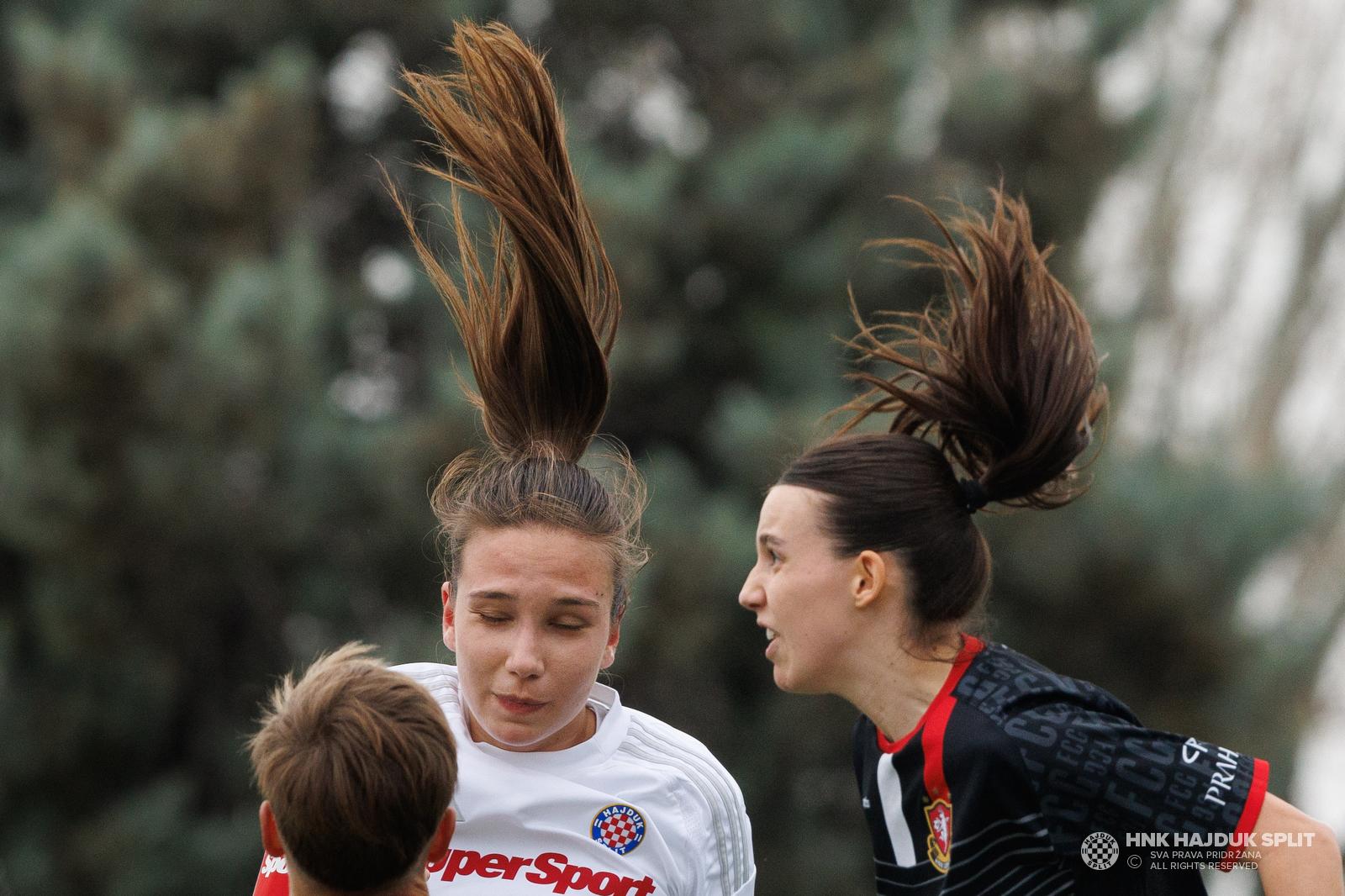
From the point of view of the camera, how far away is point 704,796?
2254 mm

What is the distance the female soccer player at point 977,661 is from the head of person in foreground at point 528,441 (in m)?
0.39

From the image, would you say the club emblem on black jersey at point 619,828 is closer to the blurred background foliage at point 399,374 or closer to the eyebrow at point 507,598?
the eyebrow at point 507,598

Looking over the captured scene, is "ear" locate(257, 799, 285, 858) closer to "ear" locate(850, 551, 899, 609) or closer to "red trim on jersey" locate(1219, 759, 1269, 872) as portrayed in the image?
"ear" locate(850, 551, 899, 609)

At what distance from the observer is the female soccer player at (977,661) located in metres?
2.13

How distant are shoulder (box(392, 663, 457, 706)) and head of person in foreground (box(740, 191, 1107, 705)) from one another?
0.56m

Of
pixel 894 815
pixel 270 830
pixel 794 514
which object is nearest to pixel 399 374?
pixel 794 514

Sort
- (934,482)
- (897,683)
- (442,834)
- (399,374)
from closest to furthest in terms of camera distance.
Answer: (442,834) → (897,683) → (934,482) → (399,374)

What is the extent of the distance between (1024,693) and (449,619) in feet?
3.29

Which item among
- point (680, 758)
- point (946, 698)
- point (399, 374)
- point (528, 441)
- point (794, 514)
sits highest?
point (399, 374)

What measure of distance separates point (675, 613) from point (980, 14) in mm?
4125

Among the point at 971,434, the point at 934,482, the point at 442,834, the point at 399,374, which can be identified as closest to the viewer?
the point at 442,834

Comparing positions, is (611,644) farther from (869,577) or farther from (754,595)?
(869,577)

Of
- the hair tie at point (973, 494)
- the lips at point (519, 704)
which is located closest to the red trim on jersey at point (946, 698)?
the hair tie at point (973, 494)

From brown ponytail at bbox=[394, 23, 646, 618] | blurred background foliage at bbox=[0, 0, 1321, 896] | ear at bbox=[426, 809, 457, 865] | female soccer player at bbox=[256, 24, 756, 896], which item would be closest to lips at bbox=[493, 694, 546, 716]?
female soccer player at bbox=[256, 24, 756, 896]
